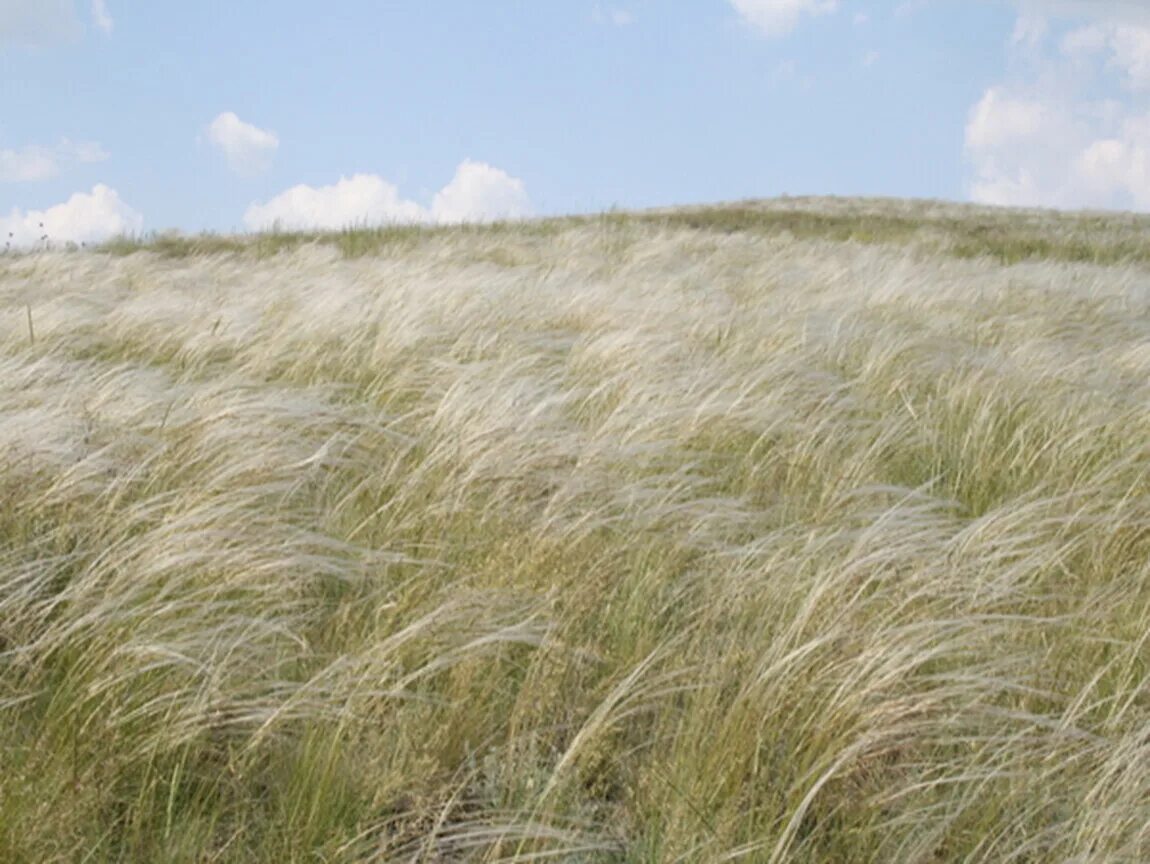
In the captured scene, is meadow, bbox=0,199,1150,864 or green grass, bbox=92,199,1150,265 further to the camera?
green grass, bbox=92,199,1150,265

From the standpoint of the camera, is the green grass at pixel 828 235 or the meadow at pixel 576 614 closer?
the meadow at pixel 576 614

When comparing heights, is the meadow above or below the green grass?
below

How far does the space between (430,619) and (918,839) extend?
804mm

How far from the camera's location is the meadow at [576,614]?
1.48 meters

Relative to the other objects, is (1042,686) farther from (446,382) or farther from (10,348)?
(10,348)

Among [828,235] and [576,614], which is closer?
[576,614]

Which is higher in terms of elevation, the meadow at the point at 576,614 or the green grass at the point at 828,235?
the green grass at the point at 828,235

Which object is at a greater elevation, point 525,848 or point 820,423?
point 820,423

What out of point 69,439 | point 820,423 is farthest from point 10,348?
point 820,423

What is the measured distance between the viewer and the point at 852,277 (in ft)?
26.0

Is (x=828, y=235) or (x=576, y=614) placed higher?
(x=828, y=235)

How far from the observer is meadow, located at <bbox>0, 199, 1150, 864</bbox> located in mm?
1479

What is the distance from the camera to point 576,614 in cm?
195

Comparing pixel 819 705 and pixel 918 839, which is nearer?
pixel 918 839
